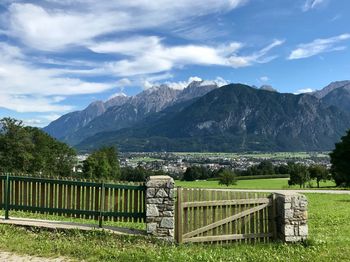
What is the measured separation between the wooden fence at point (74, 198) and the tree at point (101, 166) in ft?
259

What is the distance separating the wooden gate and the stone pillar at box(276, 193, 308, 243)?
72cm

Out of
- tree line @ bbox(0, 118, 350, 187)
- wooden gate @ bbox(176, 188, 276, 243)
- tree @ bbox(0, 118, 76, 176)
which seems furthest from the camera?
tree @ bbox(0, 118, 76, 176)

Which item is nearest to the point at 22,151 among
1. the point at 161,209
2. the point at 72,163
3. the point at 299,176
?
the point at 72,163

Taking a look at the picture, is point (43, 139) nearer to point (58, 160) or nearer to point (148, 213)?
point (58, 160)

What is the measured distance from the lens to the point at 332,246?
1512 centimetres

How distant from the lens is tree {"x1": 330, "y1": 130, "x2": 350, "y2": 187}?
6994cm

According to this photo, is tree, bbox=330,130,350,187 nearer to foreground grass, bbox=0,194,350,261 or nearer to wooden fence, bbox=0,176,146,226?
foreground grass, bbox=0,194,350,261

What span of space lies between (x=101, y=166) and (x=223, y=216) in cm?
8774

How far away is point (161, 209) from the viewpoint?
15227 mm

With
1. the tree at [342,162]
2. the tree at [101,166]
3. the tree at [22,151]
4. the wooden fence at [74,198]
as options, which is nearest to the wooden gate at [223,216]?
the wooden fence at [74,198]

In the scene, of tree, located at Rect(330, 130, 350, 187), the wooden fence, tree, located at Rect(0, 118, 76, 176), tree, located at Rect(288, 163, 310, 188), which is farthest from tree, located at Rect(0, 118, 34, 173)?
the wooden fence

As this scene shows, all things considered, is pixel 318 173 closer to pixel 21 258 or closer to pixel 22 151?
pixel 22 151

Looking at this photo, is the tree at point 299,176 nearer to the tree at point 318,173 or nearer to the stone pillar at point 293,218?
the tree at point 318,173

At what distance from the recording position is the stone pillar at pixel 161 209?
597 inches
